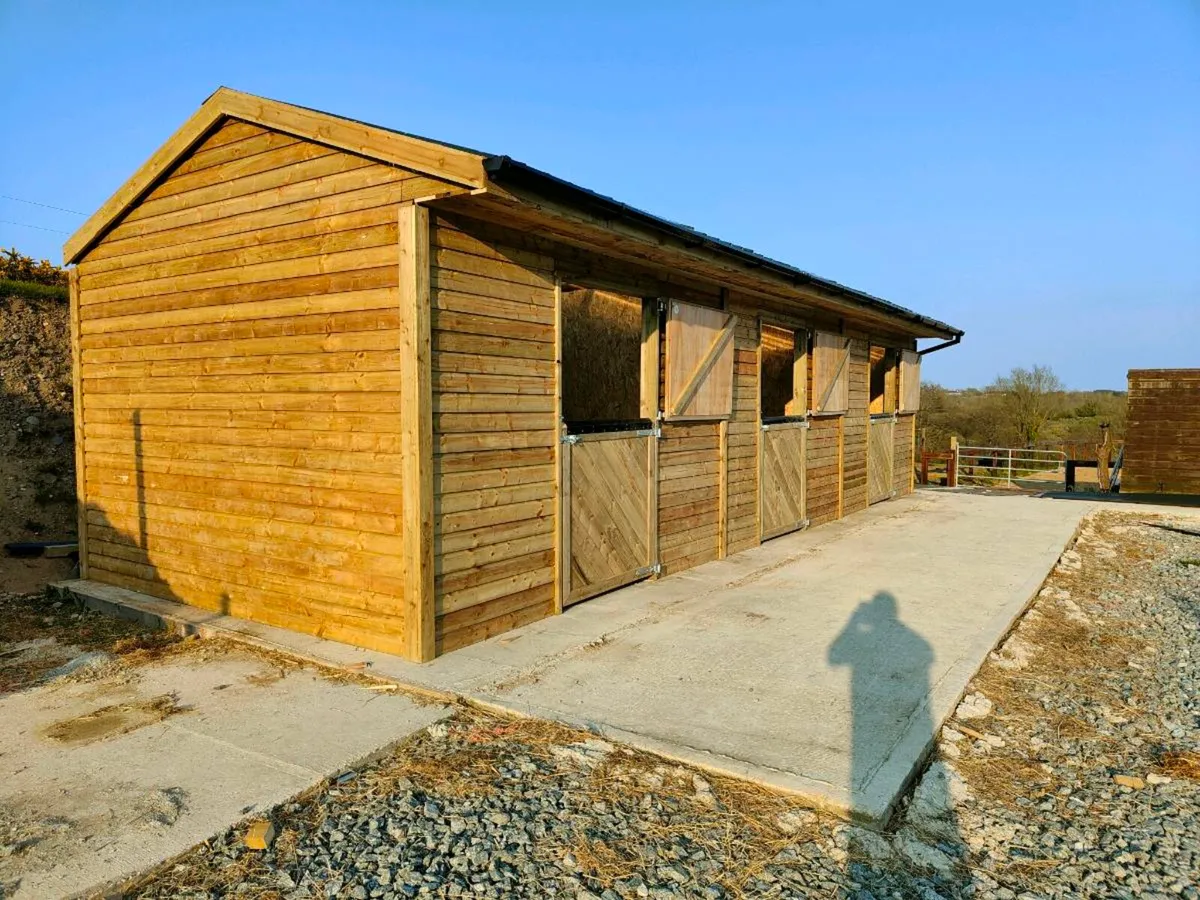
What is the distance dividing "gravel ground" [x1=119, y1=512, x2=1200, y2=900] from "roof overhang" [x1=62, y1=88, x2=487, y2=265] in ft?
9.47

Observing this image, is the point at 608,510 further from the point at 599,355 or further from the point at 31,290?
the point at 31,290

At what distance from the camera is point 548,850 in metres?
2.63

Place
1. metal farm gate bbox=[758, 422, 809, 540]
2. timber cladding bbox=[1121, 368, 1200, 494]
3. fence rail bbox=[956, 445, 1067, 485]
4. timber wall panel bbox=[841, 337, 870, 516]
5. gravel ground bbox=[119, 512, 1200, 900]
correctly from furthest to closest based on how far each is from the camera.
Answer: fence rail bbox=[956, 445, 1067, 485], timber cladding bbox=[1121, 368, 1200, 494], timber wall panel bbox=[841, 337, 870, 516], metal farm gate bbox=[758, 422, 809, 540], gravel ground bbox=[119, 512, 1200, 900]

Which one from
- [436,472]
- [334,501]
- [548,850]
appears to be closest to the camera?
[548,850]

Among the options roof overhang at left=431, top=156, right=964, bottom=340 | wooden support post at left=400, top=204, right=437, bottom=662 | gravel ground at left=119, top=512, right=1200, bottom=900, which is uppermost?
roof overhang at left=431, top=156, right=964, bottom=340

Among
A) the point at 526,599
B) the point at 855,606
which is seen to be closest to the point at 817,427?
the point at 855,606

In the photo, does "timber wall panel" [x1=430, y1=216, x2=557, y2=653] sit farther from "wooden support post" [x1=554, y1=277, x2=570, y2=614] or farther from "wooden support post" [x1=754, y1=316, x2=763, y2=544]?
"wooden support post" [x1=754, y1=316, x2=763, y2=544]

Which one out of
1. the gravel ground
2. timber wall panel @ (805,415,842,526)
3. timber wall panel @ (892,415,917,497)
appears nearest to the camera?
the gravel ground

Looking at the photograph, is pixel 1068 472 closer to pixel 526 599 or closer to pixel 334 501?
pixel 526 599

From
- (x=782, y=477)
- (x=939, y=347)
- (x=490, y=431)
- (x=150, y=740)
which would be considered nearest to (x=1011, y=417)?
(x=939, y=347)

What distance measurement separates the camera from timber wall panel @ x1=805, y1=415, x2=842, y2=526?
32.0ft

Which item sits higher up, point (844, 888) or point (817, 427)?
point (817, 427)

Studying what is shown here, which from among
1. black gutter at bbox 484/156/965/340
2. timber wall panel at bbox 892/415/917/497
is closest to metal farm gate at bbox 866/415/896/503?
timber wall panel at bbox 892/415/917/497

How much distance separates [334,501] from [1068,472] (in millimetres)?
17369
